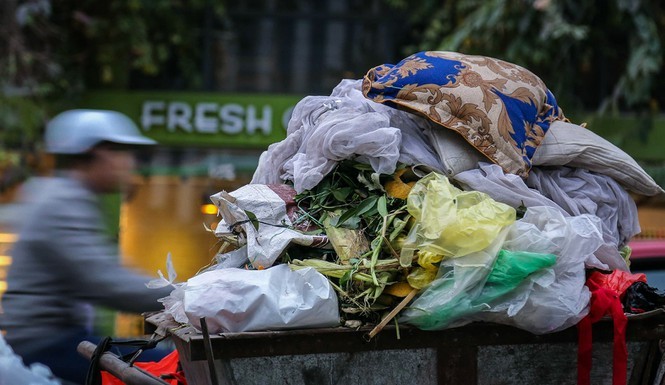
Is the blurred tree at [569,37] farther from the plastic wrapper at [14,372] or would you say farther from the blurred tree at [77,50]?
the plastic wrapper at [14,372]

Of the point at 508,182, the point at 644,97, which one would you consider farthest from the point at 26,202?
the point at 644,97

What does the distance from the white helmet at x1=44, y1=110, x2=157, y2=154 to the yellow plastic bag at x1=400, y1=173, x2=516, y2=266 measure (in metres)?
1.24

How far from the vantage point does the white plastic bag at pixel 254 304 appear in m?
2.68

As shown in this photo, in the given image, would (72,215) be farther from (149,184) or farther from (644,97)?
(644,97)

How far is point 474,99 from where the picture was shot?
10.3ft

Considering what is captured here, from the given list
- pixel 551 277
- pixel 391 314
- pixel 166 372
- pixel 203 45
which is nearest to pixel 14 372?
pixel 166 372

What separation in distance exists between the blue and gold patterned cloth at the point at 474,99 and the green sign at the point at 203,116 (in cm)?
1014

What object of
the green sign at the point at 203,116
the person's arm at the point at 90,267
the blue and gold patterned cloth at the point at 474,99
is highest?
the blue and gold patterned cloth at the point at 474,99

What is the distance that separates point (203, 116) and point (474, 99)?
34.6ft

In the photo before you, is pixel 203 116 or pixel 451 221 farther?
pixel 203 116

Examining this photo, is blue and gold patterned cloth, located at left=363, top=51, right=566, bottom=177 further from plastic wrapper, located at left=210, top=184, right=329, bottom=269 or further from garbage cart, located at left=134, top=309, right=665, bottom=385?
garbage cart, located at left=134, top=309, right=665, bottom=385

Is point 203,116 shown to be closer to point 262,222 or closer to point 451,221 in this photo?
point 262,222

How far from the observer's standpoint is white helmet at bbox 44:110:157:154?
140 inches

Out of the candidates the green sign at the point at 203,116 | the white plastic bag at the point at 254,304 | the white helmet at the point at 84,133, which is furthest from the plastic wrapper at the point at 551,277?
the green sign at the point at 203,116
